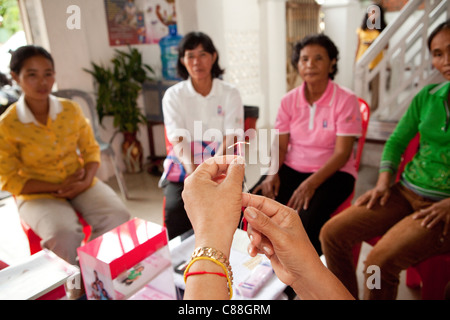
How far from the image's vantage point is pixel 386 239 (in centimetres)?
Result: 117

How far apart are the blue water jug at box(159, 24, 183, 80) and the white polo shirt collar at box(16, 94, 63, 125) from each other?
1.48 feet

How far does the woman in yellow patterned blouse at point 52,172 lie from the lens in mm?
1201

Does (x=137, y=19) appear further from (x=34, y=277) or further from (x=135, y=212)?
(x=135, y=212)

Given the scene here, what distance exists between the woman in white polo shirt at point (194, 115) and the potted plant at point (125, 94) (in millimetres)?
133

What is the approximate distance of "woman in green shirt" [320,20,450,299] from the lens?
1.13 metres

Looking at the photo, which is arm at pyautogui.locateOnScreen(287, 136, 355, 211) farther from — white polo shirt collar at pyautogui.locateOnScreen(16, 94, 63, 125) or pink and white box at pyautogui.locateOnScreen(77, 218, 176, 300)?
white polo shirt collar at pyautogui.locateOnScreen(16, 94, 63, 125)

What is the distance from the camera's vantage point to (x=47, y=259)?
79cm

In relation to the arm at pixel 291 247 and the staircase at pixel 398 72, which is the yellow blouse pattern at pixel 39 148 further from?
the staircase at pixel 398 72

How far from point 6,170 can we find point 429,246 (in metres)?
1.52

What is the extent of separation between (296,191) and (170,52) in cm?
75

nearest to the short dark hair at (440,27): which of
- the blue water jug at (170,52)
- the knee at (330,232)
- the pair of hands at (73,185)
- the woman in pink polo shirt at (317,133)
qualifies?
the woman in pink polo shirt at (317,133)

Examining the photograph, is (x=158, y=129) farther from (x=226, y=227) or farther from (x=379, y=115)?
(x=379, y=115)

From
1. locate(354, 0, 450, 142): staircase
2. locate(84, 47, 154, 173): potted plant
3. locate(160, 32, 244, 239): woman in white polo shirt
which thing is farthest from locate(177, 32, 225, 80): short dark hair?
locate(354, 0, 450, 142): staircase

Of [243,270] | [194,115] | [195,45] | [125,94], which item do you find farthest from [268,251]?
[125,94]
